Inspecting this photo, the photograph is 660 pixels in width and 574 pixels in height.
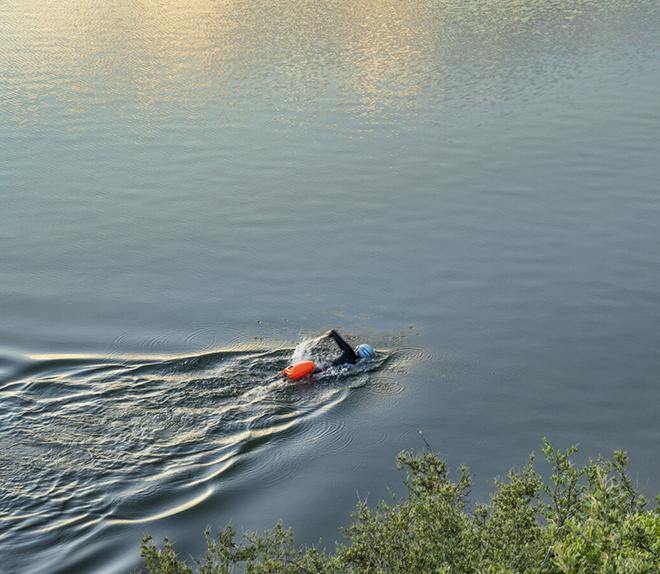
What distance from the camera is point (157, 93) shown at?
32500 mm

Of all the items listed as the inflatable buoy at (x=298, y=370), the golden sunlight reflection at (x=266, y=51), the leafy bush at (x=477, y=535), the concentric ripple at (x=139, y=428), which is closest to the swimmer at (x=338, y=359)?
the inflatable buoy at (x=298, y=370)

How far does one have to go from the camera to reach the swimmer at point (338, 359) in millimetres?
15547

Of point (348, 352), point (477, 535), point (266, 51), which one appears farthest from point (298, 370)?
point (266, 51)

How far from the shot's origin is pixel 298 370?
15.5 m

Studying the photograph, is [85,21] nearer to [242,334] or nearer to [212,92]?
[212,92]

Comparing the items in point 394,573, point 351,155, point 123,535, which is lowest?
point 123,535

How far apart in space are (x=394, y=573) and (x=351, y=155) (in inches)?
738

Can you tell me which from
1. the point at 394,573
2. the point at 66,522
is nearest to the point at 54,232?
the point at 66,522

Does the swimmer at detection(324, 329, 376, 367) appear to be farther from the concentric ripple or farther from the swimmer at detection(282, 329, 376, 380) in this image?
the concentric ripple

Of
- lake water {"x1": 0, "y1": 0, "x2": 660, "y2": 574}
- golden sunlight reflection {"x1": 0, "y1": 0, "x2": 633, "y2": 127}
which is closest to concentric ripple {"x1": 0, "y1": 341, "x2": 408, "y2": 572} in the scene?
→ lake water {"x1": 0, "y1": 0, "x2": 660, "y2": 574}

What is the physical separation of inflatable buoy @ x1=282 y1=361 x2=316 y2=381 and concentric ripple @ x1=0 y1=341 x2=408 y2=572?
172 millimetres

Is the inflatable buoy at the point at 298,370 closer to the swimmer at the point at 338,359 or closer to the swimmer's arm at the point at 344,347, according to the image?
the swimmer at the point at 338,359

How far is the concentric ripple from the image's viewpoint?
41.2 ft

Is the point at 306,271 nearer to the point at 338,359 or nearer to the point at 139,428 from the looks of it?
the point at 338,359
